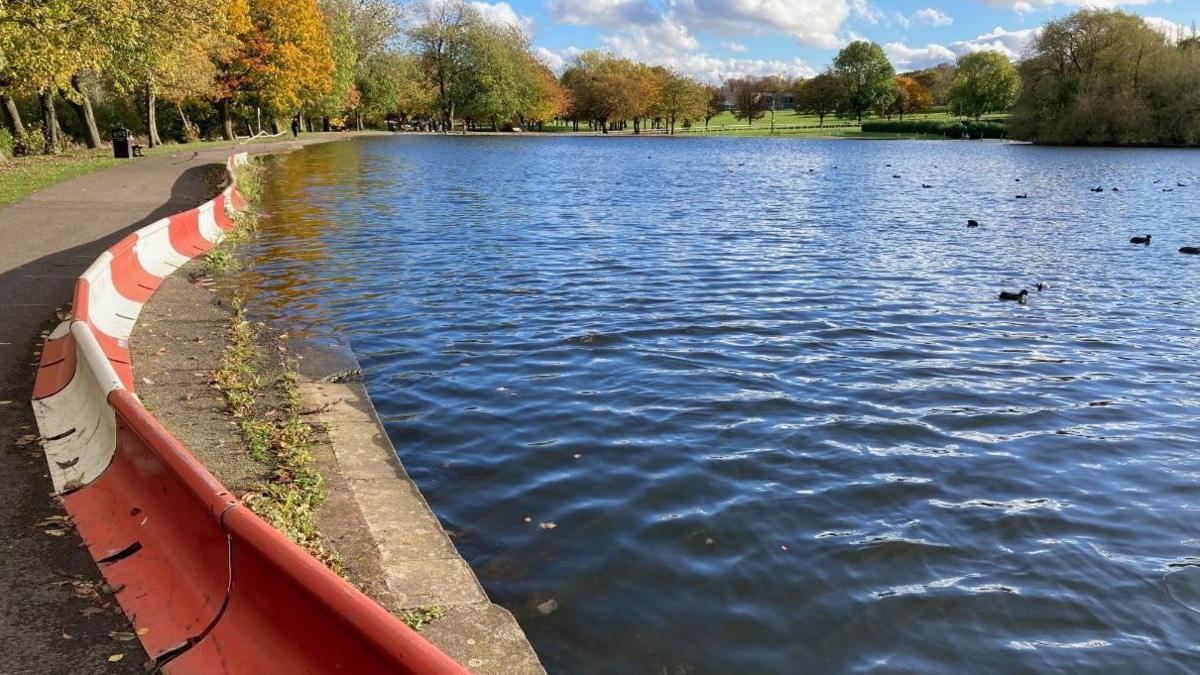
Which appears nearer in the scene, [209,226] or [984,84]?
[209,226]

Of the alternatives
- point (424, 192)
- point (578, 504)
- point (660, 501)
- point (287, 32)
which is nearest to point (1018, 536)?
point (660, 501)

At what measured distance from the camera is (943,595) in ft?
16.2

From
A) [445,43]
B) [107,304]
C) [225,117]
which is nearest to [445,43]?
[445,43]

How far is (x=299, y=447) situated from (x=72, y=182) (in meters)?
22.2

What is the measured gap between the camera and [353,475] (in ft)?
19.1

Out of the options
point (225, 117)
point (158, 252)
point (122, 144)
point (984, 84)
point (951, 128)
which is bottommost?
point (158, 252)

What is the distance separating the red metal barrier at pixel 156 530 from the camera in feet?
10.5

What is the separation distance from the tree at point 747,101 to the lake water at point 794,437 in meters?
162

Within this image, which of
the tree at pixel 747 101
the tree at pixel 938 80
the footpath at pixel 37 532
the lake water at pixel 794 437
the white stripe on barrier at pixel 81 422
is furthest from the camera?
the tree at pixel 747 101

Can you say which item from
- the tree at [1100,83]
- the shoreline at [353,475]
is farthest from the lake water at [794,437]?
the tree at [1100,83]

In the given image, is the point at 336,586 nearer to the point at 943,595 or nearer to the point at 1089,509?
the point at 943,595

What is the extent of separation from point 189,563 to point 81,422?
2.31 meters

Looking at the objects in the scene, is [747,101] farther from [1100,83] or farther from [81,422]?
[81,422]

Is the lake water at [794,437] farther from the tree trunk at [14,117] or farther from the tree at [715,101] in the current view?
the tree at [715,101]
